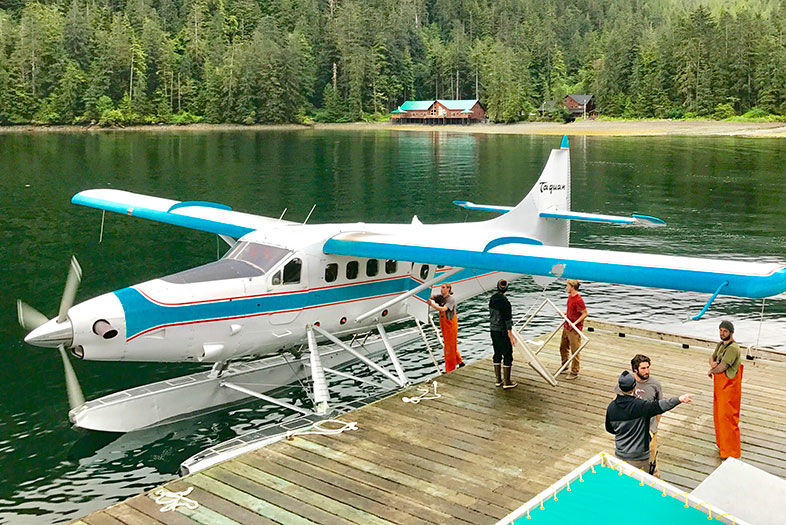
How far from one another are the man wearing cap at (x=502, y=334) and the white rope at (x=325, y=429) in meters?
2.59

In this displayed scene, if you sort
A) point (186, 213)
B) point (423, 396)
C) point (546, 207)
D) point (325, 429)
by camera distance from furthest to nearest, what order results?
point (546, 207) → point (186, 213) → point (423, 396) → point (325, 429)

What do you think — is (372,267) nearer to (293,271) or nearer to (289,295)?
(293,271)

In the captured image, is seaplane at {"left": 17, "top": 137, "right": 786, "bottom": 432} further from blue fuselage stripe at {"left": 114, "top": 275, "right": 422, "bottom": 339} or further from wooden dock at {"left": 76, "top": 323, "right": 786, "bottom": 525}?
wooden dock at {"left": 76, "top": 323, "right": 786, "bottom": 525}

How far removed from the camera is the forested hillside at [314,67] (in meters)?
112

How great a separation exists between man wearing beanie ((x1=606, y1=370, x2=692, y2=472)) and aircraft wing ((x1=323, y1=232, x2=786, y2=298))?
2.72 meters

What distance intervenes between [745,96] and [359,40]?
72856 millimetres

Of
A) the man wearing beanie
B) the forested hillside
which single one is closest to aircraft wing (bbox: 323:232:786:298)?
the man wearing beanie

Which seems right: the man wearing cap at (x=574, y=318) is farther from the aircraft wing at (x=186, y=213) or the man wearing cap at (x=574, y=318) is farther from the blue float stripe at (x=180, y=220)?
the blue float stripe at (x=180, y=220)

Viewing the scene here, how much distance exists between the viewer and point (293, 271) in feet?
36.8

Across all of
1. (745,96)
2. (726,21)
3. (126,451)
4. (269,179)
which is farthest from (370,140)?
(126,451)

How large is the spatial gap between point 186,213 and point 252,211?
68.4 ft

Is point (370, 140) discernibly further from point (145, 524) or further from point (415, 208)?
point (145, 524)

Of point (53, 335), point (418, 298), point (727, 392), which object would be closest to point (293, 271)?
point (418, 298)

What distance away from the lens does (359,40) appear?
486 feet
